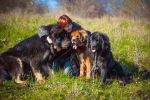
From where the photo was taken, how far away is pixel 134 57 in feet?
33.7

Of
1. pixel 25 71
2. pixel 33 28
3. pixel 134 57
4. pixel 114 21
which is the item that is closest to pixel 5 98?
pixel 25 71

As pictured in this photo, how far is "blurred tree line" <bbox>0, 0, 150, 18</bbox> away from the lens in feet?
68.5

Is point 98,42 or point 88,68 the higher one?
point 98,42

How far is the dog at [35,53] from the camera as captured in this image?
8023 millimetres

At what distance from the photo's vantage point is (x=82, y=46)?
8258mm

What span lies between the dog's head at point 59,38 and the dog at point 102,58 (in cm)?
54

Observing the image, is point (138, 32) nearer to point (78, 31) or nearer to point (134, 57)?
point (134, 57)

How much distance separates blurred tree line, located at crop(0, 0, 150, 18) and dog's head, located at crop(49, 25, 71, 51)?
10995mm

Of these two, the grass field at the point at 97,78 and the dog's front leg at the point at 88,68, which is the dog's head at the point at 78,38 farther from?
the grass field at the point at 97,78

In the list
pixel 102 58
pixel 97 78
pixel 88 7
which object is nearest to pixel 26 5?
pixel 88 7

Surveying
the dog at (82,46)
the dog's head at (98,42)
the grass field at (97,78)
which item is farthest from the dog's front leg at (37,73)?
the dog's head at (98,42)

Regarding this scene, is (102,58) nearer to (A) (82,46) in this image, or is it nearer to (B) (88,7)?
(A) (82,46)

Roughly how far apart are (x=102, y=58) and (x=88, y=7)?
20090 mm

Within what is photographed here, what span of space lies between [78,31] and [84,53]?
496 mm
